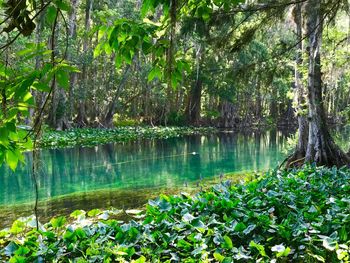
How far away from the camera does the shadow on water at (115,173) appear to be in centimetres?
1028

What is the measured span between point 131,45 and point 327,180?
506 centimetres

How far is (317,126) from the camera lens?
10.8 meters

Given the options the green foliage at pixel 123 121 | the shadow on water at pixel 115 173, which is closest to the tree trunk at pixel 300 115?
the shadow on water at pixel 115 173

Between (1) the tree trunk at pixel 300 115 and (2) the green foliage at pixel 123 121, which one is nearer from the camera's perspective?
(1) the tree trunk at pixel 300 115

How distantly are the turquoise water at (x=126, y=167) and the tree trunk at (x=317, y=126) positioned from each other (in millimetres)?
3809

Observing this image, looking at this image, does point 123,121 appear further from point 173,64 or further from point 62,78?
point 62,78

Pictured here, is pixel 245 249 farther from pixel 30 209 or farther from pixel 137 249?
pixel 30 209

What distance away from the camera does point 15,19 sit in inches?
Answer: 87.4

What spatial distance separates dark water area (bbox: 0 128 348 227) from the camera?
10.3m

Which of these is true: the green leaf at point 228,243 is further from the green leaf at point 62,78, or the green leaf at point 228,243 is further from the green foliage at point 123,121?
the green foliage at point 123,121

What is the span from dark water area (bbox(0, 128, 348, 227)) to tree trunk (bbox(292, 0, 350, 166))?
373cm

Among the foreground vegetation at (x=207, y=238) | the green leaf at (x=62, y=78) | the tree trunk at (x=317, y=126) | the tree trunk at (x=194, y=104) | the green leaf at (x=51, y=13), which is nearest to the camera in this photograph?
the green leaf at (x=62, y=78)

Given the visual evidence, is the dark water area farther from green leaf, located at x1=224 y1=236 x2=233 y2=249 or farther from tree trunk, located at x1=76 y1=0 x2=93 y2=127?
tree trunk, located at x1=76 y1=0 x2=93 y2=127

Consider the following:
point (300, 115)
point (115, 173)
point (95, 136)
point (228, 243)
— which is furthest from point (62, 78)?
point (95, 136)
